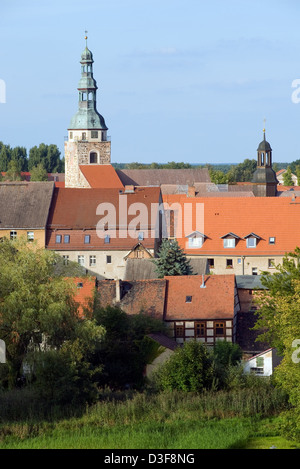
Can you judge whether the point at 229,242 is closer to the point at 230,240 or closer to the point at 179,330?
the point at 230,240

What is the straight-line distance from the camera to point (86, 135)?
10025cm

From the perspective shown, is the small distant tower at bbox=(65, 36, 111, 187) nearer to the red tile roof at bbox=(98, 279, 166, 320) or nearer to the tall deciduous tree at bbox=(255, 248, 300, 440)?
the red tile roof at bbox=(98, 279, 166, 320)

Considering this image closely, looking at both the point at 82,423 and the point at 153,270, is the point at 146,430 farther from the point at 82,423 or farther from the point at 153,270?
the point at 153,270

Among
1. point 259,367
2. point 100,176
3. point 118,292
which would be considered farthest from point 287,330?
point 100,176

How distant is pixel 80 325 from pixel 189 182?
260 feet

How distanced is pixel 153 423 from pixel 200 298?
11.2 metres

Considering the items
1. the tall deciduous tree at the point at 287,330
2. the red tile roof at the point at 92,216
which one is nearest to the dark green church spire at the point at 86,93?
the red tile roof at the point at 92,216

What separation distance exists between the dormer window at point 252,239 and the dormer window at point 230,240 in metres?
0.62

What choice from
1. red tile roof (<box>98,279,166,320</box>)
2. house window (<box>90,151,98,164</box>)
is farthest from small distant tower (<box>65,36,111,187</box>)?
red tile roof (<box>98,279,166,320</box>)

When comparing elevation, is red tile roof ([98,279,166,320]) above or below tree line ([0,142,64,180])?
below

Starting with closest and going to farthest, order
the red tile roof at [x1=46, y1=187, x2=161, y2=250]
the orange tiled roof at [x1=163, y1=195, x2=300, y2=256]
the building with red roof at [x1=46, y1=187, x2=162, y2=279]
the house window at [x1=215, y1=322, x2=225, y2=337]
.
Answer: the house window at [x1=215, y1=322, x2=225, y2=337], the building with red roof at [x1=46, y1=187, x2=162, y2=279], the red tile roof at [x1=46, y1=187, x2=161, y2=250], the orange tiled roof at [x1=163, y1=195, x2=300, y2=256]

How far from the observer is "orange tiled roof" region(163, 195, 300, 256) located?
211 feet

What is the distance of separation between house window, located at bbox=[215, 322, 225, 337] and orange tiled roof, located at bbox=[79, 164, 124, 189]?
1806 inches

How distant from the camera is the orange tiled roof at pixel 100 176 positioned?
9180 centimetres
